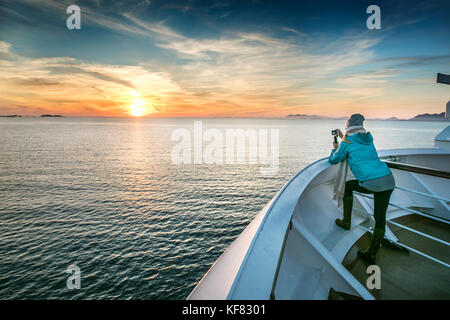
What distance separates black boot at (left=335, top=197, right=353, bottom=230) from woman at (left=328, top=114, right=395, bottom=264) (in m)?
0.35

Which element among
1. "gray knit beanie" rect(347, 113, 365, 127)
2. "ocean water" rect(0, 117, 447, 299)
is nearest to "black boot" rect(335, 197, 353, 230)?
"gray knit beanie" rect(347, 113, 365, 127)

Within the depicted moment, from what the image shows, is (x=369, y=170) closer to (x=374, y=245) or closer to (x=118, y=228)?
(x=374, y=245)

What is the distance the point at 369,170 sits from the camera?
3195 mm

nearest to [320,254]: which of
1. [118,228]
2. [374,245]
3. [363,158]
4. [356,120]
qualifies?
[374,245]

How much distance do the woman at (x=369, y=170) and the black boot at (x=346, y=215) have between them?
350mm

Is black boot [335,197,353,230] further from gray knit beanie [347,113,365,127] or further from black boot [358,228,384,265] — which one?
gray knit beanie [347,113,365,127]

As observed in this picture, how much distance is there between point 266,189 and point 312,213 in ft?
51.9

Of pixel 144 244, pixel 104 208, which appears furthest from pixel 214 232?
pixel 104 208

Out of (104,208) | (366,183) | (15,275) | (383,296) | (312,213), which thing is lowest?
(15,275)

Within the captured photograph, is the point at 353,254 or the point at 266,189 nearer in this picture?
the point at 353,254

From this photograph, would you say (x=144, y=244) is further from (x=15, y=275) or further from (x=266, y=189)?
(x=266, y=189)
